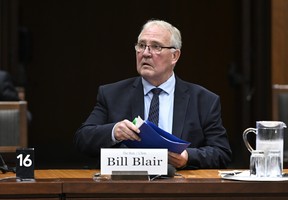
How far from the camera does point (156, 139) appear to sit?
395 centimetres

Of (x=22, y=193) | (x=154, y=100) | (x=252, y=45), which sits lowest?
(x=22, y=193)

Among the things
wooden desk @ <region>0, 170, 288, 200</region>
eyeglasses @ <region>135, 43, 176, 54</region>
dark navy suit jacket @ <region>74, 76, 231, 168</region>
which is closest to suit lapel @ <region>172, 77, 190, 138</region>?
dark navy suit jacket @ <region>74, 76, 231, 168</region>

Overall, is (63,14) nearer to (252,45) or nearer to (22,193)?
(252,45)

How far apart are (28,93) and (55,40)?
867 mm

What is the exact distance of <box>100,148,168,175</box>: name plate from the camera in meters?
3.70

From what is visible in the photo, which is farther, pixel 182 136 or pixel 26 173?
pixel 182 136

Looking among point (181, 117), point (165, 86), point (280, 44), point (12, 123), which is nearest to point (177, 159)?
point (181, 117)

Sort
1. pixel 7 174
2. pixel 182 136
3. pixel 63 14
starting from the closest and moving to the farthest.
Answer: pixel 7 174, pixel 182 136, pixel 63 14

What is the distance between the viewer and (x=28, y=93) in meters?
13.0

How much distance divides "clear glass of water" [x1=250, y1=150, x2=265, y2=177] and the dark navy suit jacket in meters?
0.69

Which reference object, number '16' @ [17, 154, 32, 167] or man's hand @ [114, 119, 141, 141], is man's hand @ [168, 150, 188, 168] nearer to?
man's hand @ [114, 119, 141, 141]

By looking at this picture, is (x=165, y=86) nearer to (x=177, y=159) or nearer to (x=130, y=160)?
(x=177, y=159)

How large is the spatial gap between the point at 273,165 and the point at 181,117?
3.24 ft

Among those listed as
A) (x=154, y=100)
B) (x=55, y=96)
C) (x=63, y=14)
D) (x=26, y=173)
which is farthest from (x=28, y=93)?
(x=26, y=173)
